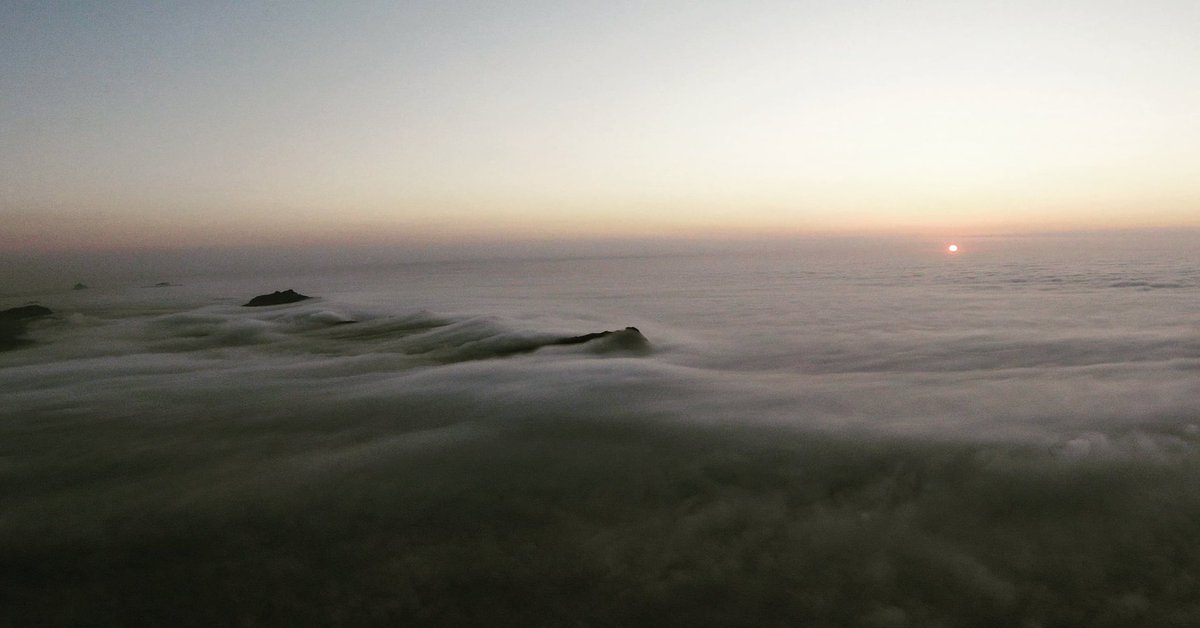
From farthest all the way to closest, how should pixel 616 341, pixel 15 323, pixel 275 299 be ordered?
pixel 275 299 < pixel 15 323 < pixel 616 341

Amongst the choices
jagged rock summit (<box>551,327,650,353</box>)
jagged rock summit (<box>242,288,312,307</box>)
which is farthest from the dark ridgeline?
jagged rock summit (<box>551,327,650,353</box>)

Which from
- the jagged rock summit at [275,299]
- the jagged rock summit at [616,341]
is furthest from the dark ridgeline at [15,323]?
the jagged rock summit at [616,341]

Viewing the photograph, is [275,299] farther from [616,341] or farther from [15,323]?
[616,341]

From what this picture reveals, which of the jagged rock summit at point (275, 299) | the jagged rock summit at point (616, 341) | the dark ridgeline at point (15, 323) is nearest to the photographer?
the jagged rock summit at point (616, 341)

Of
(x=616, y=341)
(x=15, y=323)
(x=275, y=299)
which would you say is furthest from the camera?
(x=275, y=299)

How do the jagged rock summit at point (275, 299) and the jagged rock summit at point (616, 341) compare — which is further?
the jagged rock summit at point (275, 299)

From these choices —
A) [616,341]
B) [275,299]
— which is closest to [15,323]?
[275,299]

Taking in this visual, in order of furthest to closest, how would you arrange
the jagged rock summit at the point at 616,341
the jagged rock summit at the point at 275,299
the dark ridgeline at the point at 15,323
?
the jagged rock summit at the point at 275,299, the dark ridgeline at the point at 15,323, the jagged rock summit at the point at 616,341

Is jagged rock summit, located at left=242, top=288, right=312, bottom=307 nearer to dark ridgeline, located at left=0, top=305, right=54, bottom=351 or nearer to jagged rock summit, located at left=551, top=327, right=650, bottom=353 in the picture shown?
dark ridgeline, located at left=0, top=305, right=54, bottom=351

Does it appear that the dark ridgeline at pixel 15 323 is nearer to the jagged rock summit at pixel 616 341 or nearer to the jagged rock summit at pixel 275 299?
the jagged rock summit at pixel 275 299
